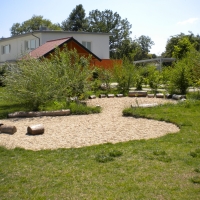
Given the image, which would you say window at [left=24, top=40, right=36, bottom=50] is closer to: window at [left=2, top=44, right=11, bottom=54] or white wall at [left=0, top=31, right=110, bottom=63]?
white wall at [left=0, top=31, right=110, bottom=63]

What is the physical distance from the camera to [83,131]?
7820mm

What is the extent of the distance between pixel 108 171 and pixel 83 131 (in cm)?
312

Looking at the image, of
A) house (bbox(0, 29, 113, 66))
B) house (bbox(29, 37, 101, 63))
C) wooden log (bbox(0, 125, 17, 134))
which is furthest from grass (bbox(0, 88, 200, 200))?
house (bbox(0, 29, 113, 66))

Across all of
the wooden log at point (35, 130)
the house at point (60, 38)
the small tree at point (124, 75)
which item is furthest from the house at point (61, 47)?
the wooden log at point (35, 130)

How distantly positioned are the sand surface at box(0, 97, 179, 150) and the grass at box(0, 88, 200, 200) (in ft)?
1.81

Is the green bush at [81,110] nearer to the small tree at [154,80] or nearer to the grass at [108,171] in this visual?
the grass at [108,171]

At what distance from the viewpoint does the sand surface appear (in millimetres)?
6762

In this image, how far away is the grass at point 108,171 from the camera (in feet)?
13.3

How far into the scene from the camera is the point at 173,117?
901cm

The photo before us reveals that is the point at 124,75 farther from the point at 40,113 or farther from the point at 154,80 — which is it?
the point at 40,113

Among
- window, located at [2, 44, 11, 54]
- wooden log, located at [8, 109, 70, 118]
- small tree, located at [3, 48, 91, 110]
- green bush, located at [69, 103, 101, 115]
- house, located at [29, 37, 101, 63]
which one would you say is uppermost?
window, located at [2, 44, 11, 54]

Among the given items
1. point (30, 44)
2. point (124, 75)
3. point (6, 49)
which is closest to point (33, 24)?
point (6, 49)

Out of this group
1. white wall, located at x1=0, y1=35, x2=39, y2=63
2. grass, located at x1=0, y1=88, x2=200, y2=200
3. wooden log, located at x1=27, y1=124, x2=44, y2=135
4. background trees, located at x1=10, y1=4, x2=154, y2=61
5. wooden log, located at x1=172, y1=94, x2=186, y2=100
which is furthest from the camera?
background trees, located at x1=10, y1=4, x2=154, y2=61

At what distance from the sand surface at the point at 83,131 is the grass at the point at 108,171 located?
55cm
